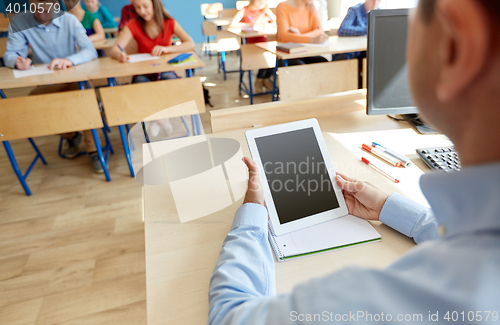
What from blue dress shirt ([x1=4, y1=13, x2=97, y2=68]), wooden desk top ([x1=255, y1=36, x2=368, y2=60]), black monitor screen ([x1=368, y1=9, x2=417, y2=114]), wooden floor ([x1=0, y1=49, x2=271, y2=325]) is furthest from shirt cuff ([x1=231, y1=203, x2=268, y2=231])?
blue dress shirt ([x1=4, y1=13, x2=97, y2=68])

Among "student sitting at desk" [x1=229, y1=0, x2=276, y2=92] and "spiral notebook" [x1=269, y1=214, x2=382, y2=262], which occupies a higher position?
"student sitting at desk" [x1=229, y1=0, x2=276, y2=92]

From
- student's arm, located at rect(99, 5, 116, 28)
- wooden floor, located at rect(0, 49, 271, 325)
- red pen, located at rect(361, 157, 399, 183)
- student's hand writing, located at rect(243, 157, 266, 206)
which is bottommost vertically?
wooden floor, located at rect(0, 49, 271, 325)

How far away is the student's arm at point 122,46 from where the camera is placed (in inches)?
100

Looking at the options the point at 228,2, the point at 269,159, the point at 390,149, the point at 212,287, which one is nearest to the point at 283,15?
the point at 390,149

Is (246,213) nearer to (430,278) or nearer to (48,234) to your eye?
(430,278)

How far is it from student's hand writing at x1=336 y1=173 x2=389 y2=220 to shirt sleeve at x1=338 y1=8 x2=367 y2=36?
2.88 metres

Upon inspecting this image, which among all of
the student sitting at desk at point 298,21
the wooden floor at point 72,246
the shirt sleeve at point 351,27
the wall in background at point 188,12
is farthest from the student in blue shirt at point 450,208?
the wall in background at point 188,12

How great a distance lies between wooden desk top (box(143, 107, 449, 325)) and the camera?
59 centimetres

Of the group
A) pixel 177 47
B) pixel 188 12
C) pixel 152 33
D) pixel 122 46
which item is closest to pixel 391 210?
pixel 177 47

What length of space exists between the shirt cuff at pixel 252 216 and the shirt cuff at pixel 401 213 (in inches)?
10.8

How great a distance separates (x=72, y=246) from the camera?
5.99ft

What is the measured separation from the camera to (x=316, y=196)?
77 centimetres

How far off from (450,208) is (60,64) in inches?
108

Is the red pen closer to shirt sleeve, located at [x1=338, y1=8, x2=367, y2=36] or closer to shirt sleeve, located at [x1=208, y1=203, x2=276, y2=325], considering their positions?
shirt sleeve, located at [x1=208, y1=203, x2=276, y2=325]
